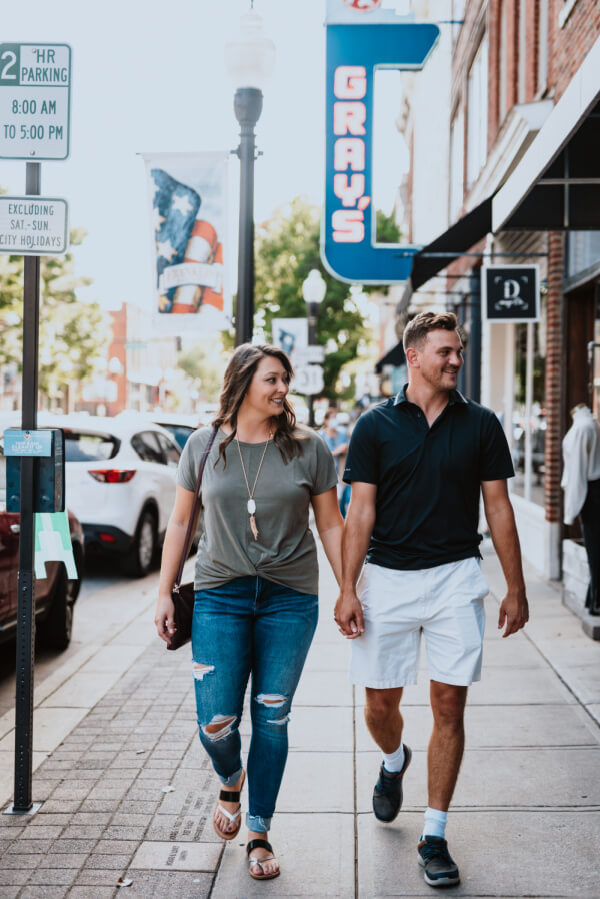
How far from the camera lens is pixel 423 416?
4.03 metres

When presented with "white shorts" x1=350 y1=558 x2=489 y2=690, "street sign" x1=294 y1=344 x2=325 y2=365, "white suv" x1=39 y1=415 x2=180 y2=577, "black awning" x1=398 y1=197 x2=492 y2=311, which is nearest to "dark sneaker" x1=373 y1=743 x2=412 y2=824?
"white shorts" x1=350 y1=558 x2=489 y2=690

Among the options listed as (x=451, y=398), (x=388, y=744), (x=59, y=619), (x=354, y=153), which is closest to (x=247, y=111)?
(x=59, y=619)

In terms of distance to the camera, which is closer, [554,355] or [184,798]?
[184,798]

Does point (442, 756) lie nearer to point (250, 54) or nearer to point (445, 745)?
point (445, 745)

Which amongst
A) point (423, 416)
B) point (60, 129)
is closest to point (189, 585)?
point (423, 416)

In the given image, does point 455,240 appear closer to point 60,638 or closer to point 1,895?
point 60,638

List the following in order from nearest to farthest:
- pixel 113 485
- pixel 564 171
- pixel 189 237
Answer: pixel 564 171 → pixel 189 237 → pixel 113 485

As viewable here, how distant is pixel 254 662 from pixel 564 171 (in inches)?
159

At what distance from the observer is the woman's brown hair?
3897 mm

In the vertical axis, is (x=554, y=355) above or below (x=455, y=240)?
below

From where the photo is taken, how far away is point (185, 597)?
3990 mm

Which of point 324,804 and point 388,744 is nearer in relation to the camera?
point 388,744

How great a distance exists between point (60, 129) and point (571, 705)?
4071 mm

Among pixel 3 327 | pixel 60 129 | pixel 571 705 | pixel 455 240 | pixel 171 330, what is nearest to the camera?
pixel 60 129
